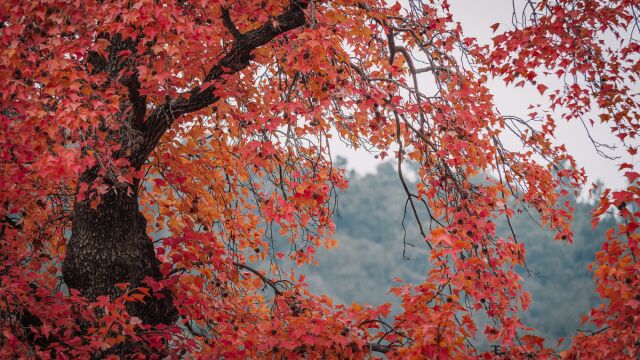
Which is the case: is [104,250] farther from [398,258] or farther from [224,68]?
[398,258]

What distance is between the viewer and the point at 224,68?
4703 mm

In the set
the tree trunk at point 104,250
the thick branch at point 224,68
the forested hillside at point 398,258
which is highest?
the forested hillside at point 398,258

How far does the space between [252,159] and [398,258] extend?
80516 mm

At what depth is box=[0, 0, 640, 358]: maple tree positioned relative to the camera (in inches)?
156

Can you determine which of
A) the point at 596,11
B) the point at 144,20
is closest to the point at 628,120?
the point at 596,11

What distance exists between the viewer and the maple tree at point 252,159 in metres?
3.95

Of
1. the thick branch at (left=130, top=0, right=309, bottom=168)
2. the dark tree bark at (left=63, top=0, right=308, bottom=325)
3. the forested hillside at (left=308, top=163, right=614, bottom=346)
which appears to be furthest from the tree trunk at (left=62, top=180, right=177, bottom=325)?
the forested hillside at (left=308, top=163, right=614, bottom=346)

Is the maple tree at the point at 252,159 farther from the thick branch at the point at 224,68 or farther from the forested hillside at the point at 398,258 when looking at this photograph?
the forested hillside at the point at 398,258

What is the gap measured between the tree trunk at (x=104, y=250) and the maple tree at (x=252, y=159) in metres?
0.01

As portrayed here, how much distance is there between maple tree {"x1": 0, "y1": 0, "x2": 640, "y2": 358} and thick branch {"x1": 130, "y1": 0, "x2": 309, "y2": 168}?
1cm

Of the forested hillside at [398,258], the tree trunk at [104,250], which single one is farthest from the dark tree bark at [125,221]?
the forested hillside at [398,258]

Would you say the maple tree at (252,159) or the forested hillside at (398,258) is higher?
the forested hillside at (398,258)

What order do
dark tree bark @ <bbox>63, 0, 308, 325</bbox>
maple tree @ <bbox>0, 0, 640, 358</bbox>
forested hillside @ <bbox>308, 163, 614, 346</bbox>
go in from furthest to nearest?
1. forested hillside @ <bbox>308, 163, 614, 346</bbox>
2. dark tree bark @ <bbox>63, 0, 308, 325</bbox>
3. maple tree @ <bbox>0, 0, 640, 358</bbox>

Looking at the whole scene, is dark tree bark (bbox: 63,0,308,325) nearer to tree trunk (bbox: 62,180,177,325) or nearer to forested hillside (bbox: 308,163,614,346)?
tree trunk (bbox: 62,180,177,325)
